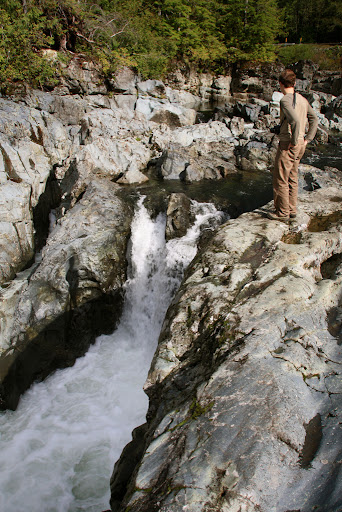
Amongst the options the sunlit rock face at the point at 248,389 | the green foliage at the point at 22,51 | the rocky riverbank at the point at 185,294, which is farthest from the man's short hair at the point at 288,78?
the green foliage at the point at 22,51

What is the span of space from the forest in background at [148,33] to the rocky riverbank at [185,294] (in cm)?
184

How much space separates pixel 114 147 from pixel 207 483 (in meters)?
12.8

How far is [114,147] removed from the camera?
1327 centimetres

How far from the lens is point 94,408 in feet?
21.9

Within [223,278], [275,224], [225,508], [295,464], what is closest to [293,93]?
[275,224]

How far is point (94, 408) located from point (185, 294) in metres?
3.81

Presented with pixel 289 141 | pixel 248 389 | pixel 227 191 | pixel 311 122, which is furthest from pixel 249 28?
pixel 248 389

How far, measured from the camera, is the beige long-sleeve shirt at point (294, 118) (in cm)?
491

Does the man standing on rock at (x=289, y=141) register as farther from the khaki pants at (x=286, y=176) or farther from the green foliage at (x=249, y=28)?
the green foliage at (x=249, y=28)

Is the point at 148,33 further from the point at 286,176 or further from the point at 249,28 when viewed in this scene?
the point at 286,176

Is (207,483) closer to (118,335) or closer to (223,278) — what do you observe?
(223,278)

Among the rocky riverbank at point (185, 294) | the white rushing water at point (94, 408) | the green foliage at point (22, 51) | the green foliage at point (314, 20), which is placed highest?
the green foliage at point (314, 20)

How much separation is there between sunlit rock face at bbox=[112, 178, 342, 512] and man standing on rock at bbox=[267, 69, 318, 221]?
3.44ft

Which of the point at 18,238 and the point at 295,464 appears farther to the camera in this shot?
the point at 18,238
